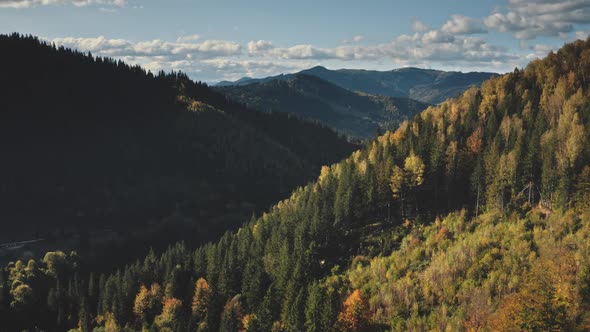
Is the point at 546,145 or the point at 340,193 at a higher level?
the point at 546,145

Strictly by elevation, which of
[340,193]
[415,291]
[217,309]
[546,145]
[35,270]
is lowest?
[35,270]

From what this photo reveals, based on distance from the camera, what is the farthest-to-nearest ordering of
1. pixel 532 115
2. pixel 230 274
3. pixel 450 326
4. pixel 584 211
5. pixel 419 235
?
pixel 532 115 < pixel 230 274 < pixel 419 235 < pixel 584 211 < pixel 450 326

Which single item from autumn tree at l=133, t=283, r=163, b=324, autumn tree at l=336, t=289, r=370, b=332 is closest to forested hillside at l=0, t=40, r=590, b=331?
autumn tree at l=336, t=289, r=370, b=332

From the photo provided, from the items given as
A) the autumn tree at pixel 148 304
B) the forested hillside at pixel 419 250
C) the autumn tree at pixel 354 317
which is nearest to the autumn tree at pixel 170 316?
the forested hillside at pixel 419 250

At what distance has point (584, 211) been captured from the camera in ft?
278

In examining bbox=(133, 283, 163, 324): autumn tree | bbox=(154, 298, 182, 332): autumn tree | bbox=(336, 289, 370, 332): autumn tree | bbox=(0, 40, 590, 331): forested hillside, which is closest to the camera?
bbox=(0, 40, 590, 331): forested hillside

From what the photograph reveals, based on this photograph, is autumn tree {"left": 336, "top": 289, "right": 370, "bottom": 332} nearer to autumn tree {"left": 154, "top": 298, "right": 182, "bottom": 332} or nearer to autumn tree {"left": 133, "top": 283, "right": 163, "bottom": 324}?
autumn tree {"left": 154, "top": 298, "right": 182, "bottom": 332}

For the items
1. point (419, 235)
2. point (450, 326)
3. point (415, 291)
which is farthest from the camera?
point (419, 235)

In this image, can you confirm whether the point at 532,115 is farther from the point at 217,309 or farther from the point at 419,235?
the point at 217,309

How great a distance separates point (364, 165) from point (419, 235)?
3511 centimetres

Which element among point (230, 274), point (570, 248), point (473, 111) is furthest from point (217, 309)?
point (473, 111)

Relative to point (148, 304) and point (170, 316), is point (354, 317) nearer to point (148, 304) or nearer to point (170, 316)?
point (170, 316)

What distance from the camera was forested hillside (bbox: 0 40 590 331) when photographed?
7162 centimetres

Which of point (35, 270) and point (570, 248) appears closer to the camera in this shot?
point (570, 248)
